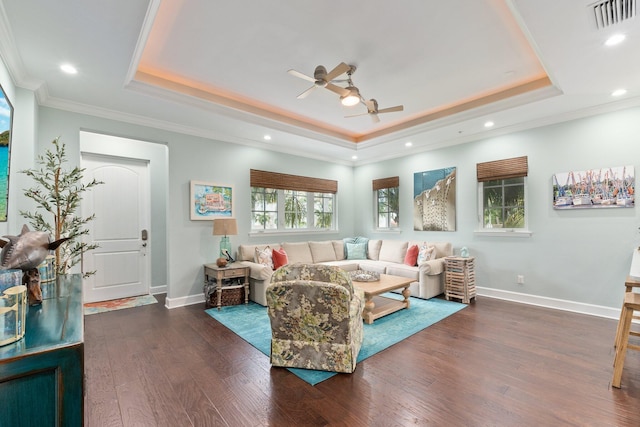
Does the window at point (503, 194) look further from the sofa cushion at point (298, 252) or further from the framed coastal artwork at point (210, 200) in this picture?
the framed coastal artwork at point (210, 200)

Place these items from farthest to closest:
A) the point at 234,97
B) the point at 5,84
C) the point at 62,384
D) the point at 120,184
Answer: the point at 120,184, the point at 234,97, the point at 5,84, the point at 62,384

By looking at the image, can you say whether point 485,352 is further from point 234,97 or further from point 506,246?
point 234,97

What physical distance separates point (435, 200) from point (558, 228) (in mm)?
1865

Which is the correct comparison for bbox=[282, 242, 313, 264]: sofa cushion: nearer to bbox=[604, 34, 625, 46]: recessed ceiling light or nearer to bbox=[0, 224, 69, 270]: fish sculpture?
bbox=[0, 224, 69, 270]: fish sculpture

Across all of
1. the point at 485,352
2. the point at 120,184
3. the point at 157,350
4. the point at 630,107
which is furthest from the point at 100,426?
the point at 630,107

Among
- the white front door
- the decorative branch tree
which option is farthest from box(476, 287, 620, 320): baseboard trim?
the white front door

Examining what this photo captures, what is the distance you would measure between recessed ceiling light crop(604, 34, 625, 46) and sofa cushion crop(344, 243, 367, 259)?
4476mm

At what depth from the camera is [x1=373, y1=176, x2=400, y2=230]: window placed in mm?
6180

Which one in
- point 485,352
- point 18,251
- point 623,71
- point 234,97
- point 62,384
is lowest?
point 485,352

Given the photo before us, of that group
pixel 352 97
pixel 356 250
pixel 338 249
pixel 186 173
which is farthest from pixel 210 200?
pixel 356 250

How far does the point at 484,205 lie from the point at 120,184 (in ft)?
20.1

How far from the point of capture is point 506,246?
461 centimetres

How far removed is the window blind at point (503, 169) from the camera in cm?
443

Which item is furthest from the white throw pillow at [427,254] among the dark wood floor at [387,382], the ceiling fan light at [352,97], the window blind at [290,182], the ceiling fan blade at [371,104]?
the ceiling fan light at [352,97]
